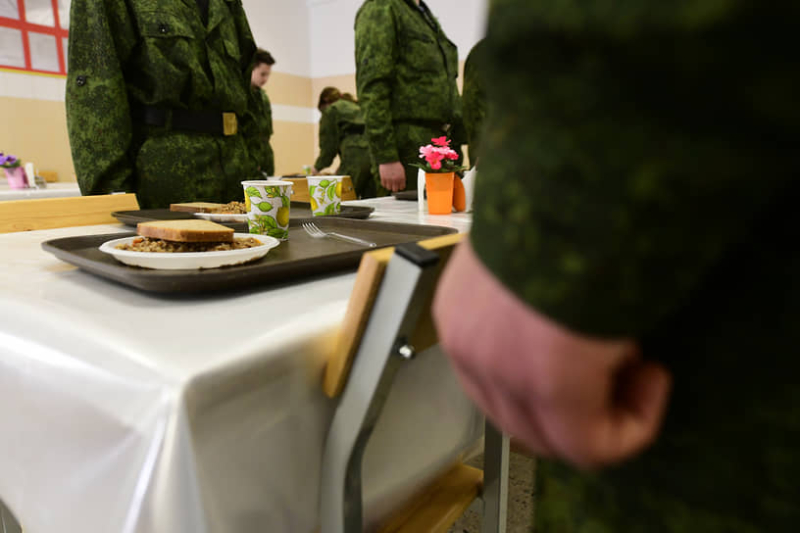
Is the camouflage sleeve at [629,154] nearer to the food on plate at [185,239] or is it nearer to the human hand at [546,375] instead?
the human hand at [546,375]

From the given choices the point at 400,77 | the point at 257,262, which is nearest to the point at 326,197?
the point at 257,262

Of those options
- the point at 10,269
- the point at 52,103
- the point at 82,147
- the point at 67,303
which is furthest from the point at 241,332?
the point at 52,103

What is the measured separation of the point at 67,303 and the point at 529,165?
0.58 meters

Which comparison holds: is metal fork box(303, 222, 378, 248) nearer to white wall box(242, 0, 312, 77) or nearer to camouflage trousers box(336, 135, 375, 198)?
camouflage trousers box(336, 135, 375, 198)

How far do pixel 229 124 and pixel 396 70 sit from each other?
85cm

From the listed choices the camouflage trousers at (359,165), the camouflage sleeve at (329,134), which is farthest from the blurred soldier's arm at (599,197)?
the camouflage sleeve at (329,134)

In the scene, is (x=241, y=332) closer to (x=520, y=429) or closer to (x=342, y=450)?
(x=342, y=450)

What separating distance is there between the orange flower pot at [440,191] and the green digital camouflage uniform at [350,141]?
248 cm

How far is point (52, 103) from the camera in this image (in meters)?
4.12

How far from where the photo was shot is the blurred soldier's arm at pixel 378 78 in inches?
87.0

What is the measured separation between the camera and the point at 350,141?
4098 millimetres

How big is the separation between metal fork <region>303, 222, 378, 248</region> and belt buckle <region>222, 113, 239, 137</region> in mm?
911

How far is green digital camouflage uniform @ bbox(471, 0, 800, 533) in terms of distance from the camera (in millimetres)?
201

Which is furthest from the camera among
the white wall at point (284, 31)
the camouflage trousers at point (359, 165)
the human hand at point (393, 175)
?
the white wall at point (284, 31)
